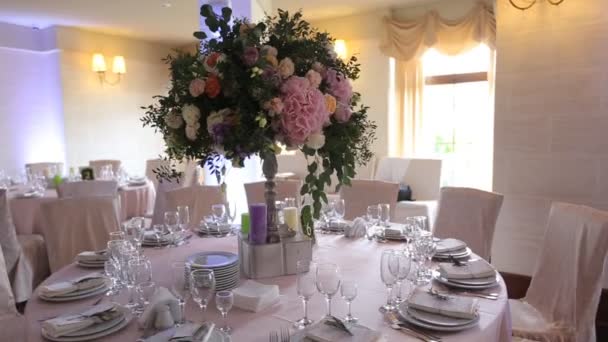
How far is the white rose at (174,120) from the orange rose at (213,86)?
0.59ft

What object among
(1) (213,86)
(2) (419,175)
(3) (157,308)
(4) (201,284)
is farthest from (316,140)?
(2) (419,175)

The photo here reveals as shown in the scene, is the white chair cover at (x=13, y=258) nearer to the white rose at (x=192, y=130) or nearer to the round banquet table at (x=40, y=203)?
the round banquet table at (x=40, y=203)

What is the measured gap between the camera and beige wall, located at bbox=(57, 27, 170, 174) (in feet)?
20.7

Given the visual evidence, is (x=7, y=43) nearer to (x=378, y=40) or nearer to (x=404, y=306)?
(x=378, y=40)

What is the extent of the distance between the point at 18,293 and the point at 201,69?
2.32 metres

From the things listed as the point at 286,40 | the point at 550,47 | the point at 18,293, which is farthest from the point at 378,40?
the point at 18,293

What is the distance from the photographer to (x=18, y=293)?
2.96 meters

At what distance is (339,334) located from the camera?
1.25 metres

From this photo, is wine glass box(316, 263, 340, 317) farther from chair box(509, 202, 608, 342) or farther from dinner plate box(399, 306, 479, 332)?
chair box(509, 202, 608, 342)

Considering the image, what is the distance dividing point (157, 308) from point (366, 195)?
2.00 metres

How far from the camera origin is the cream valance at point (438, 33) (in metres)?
4.67

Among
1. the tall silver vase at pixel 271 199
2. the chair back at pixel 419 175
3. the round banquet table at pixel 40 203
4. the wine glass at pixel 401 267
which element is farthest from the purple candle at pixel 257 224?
the chair back at pixel 419 175

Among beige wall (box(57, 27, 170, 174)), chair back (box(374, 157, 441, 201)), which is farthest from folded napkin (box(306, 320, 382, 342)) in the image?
beige wall (box(57, 27, 170, 174))

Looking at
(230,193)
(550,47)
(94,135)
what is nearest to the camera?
(550,47)
